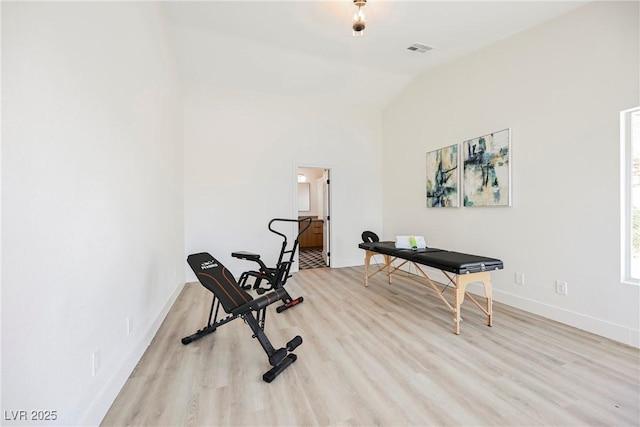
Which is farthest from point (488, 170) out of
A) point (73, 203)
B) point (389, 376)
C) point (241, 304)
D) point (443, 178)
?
point (73, 203)

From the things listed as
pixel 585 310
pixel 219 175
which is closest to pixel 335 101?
pixel 219 175

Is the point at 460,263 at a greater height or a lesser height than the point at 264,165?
lesser

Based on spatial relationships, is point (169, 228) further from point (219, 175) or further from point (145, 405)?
point (145, 405)

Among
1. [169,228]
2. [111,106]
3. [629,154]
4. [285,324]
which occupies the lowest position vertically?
[285,324]

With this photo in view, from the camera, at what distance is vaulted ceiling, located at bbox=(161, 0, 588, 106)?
118 inches

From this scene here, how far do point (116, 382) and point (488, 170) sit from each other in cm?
424

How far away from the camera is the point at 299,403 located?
167cm

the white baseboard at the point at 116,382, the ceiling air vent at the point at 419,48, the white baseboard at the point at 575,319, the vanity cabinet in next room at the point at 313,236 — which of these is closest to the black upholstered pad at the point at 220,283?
the white baseboard at the point at 116,382

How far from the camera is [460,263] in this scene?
2645 millimetres

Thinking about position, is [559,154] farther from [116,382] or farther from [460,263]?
[116,382]

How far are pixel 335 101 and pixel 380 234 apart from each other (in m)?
2.91

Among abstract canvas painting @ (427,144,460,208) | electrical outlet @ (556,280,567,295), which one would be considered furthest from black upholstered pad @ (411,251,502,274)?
abstract canvas painting @ (427,144,460,208)

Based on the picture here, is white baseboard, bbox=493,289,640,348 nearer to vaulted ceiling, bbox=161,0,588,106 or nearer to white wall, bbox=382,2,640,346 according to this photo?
white wall, bbox=382,2,640,346

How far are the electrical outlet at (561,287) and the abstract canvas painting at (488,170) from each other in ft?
3.19
